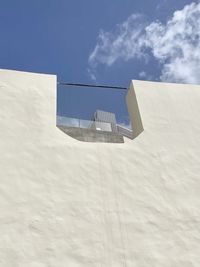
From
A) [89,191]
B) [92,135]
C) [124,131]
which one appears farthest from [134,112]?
[89,191]

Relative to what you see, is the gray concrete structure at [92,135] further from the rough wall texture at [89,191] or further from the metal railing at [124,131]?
the rough wall texture at [89,191]

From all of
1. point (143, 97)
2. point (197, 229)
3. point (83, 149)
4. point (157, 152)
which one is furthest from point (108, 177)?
point (143, 97)

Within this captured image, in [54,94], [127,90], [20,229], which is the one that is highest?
[127,90]

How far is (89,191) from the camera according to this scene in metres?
5.96

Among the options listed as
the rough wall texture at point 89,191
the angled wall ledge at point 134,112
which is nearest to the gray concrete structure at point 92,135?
the angled wall ledge at point 134,112

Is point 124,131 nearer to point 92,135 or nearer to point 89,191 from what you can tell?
point 92,135

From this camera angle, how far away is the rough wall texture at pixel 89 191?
532 cm

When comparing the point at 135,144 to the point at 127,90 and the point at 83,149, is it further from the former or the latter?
the point at 127,90

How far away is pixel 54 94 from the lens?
7008 millimetres

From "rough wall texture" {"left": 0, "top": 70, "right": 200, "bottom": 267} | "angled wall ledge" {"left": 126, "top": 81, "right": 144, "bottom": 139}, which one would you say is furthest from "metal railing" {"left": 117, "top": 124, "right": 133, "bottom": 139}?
"rough wall texture" {"left": 0, "top": 70, "right": 200, "bottom": 267}

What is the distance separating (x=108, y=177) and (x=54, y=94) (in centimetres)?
187

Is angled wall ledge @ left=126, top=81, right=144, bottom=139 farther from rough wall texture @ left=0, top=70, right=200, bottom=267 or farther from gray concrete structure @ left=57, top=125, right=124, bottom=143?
gray concrete structure @ left=57, top=125, right=124, bottom=143

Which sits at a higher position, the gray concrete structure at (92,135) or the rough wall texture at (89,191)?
the gray concrete structure at (92,135)

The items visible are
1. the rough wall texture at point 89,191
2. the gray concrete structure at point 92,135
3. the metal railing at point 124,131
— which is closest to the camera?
the rough wall texture at point 89,191
